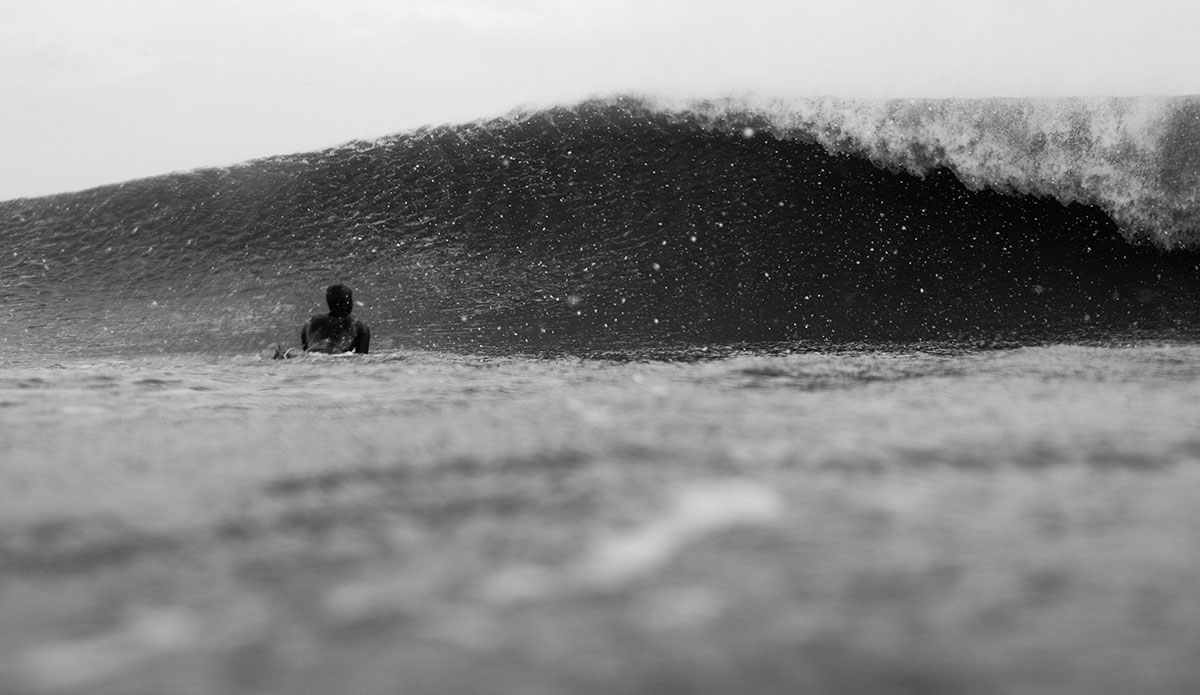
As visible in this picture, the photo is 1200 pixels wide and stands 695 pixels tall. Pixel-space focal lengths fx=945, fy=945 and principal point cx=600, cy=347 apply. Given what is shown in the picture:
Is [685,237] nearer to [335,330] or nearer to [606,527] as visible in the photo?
[335,330]

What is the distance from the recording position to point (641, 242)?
9.41 m

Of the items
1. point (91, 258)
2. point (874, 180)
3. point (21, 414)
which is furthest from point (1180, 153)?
point (91, 258)

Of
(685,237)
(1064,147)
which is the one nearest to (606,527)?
(685,237)

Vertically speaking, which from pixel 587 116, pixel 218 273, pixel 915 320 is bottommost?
pixel 915 320

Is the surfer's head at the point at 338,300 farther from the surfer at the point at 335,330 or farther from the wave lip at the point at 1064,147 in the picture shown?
the wave lip at the point at 1064,147

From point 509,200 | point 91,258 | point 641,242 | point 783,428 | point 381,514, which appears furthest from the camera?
point 91,258

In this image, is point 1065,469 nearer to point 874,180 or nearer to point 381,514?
point 381,514

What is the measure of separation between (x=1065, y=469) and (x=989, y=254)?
8.00m

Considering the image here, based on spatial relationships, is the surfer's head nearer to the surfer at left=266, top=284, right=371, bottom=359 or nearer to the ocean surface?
the surfer at left=266, top=284, right=371, bottom=359

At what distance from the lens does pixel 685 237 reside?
30.7ft

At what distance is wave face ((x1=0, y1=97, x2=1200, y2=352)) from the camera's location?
27.6 feet

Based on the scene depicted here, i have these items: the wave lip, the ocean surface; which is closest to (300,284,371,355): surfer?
the ocean surface

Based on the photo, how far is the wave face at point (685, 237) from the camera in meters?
8.40

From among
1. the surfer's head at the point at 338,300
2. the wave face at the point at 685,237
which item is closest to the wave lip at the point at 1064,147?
the wave face at the point at 685,237
